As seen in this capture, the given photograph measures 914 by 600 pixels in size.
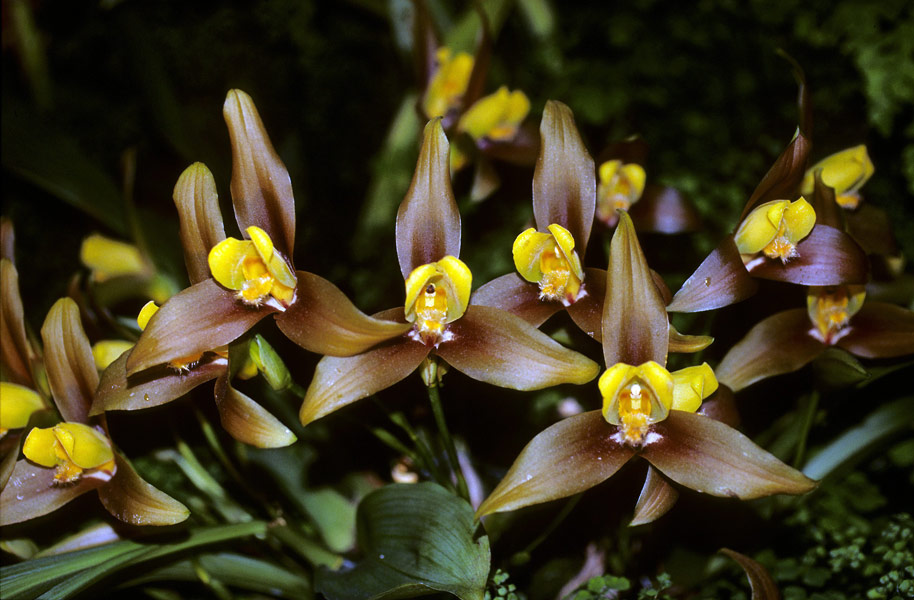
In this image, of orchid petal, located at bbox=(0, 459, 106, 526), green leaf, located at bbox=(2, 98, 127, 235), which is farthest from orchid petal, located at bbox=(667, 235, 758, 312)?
green leaf, located at bbox=(2, 98, 127, 235)

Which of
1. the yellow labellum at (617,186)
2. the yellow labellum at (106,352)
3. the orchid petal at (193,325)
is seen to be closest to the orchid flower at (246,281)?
the orchid petal at (193,325)

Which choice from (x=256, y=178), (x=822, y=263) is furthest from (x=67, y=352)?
(x=822, y=263)

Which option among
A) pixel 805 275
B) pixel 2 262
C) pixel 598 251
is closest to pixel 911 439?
pixel 805 275

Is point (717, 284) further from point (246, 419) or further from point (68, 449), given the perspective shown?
point (68, 449)

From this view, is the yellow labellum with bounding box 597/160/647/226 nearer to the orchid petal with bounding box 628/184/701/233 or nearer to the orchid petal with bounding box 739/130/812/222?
the orchid petal with bounding box 628/184/701/233

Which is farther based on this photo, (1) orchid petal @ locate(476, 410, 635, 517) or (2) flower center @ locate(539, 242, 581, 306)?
(2) flower center @ locate(539, 242, 581, 306)

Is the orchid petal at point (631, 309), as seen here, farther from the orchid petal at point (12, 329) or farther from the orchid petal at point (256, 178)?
the orchid petal at point (12, 329)

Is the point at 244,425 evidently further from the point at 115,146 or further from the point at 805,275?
the point at 115,146

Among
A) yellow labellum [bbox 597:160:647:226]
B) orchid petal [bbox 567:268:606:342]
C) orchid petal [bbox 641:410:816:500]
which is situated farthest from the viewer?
yellow labellum [bbox 597:160:647:226]
